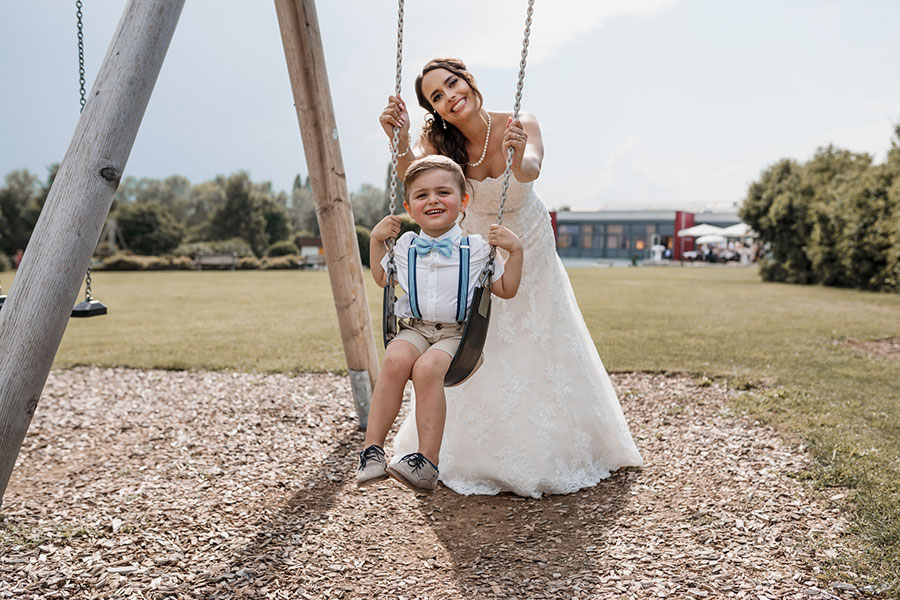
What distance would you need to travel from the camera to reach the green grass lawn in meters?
4.32

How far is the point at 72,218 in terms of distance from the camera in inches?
95.6

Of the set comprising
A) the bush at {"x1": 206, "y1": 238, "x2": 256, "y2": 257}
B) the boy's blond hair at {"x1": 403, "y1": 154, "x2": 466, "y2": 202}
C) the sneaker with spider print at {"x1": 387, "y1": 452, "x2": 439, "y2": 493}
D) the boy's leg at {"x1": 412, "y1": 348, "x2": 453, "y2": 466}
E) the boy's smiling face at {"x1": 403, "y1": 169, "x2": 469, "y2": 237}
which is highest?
the boy's blond hair at {"x1": 403, "y1": 154, "x2": 466, "y2": 202}

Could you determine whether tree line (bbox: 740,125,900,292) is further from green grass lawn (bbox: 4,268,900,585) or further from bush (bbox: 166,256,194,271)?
bush (bbox: 166,256,194,271)

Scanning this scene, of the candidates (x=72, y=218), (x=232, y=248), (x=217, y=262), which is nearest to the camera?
(x=72, y=218)

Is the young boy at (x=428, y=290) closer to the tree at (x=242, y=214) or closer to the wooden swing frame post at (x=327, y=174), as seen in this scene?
the wooden swing frame post at (x=327, y=174)

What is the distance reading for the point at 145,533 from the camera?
341 centimetres

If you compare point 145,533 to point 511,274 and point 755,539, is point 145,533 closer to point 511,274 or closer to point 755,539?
point 511,274

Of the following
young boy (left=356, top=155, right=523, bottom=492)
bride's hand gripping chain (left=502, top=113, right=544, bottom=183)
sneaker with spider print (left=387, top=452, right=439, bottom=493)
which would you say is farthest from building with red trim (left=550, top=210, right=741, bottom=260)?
sneaker with spider print (left=387, top=452, right=439, bottom=493)

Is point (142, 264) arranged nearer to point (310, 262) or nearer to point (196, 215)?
point (310, 262)

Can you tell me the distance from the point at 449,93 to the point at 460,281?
104 centimetres

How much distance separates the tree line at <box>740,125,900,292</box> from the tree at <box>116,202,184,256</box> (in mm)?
33358

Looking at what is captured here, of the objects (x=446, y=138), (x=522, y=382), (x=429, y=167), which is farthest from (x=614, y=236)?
(x=429, y=167)

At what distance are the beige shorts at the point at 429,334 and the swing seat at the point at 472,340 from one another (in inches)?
3.7

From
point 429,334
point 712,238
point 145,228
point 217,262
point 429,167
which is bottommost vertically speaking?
point 217,262
